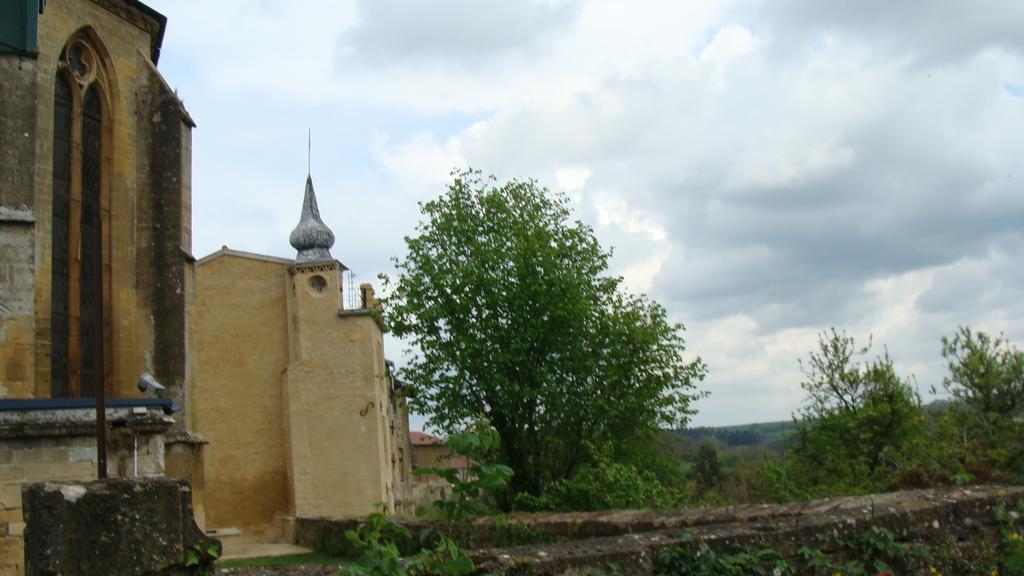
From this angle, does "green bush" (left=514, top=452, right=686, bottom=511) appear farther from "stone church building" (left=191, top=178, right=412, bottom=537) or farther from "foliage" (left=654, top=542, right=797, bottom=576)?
"foliage" (left=654, top=542, right=797, bottom=576)

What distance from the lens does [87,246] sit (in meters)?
17.5

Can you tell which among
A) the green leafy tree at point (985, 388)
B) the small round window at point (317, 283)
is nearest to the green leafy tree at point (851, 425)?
the green leafy tree at point (985, 388)

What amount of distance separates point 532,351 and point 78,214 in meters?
11.1

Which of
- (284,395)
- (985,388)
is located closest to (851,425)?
(985,388)

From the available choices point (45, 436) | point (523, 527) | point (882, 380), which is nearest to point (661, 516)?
point (523, 527)

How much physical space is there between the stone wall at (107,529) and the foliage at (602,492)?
1627 centimetres

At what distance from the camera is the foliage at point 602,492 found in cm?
2020

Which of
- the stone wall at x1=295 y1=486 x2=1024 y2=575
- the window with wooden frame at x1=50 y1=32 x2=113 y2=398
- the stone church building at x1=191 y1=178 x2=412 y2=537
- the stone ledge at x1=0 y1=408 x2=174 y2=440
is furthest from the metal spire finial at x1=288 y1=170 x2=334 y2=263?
the stone wall at x1=295 y1=486 x2=1024 y2=575

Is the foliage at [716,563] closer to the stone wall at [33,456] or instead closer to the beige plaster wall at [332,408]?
the stone wall at [33,456]

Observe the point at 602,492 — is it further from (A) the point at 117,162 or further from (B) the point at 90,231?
(A) the point at 117,162

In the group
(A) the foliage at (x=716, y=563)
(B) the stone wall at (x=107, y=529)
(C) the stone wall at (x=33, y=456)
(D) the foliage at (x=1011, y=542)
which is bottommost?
(D) the foliage at (x=1011, y=542)

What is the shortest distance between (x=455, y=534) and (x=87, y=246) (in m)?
11.4

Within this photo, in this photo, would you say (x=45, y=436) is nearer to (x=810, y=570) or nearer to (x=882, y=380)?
(x=810, y=570)

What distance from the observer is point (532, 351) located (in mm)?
23453
